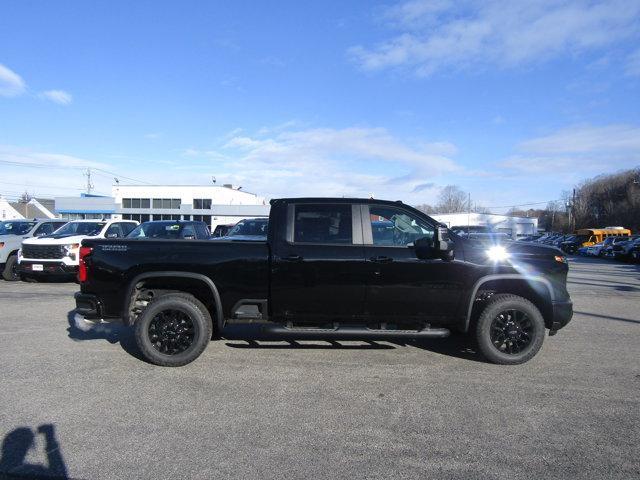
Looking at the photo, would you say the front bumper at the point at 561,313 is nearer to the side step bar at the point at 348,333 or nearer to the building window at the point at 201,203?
the side step bar at the point at 348,333

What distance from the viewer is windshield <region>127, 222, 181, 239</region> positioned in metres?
12.1

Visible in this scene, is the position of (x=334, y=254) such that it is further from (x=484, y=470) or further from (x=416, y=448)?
(x=484, y=470)

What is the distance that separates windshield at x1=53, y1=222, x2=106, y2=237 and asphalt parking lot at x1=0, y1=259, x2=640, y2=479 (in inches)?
291

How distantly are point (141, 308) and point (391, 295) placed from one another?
309 cm

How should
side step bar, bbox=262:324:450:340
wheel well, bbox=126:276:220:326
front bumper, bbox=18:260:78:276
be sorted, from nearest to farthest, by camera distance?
1. side step bar, bbox=262:324:450:340
2. wheel well, bbox=126:276:220:326
3. front bumper, bbox=18:260:78:276

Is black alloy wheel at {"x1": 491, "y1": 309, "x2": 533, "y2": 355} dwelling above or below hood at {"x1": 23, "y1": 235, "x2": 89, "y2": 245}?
below

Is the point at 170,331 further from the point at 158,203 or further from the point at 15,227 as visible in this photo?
the point at 158,203

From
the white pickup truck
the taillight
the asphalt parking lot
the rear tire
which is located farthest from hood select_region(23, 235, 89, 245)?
the taillight

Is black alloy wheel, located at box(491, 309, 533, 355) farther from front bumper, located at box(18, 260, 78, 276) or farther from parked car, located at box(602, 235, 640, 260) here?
parked car, located at box(602, 235, 640, 260)

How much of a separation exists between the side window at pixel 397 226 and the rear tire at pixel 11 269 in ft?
39.8

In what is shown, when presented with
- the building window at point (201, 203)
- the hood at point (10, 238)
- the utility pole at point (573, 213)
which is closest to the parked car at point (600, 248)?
the hood at point (10, 238)

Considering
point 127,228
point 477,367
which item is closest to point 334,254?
point 477,367

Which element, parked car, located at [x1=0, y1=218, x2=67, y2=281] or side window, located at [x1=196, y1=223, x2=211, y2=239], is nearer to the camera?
parked car, located at [x1=0, y1=218, x2=67, y2=281]

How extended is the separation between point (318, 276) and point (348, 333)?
2.47ft
